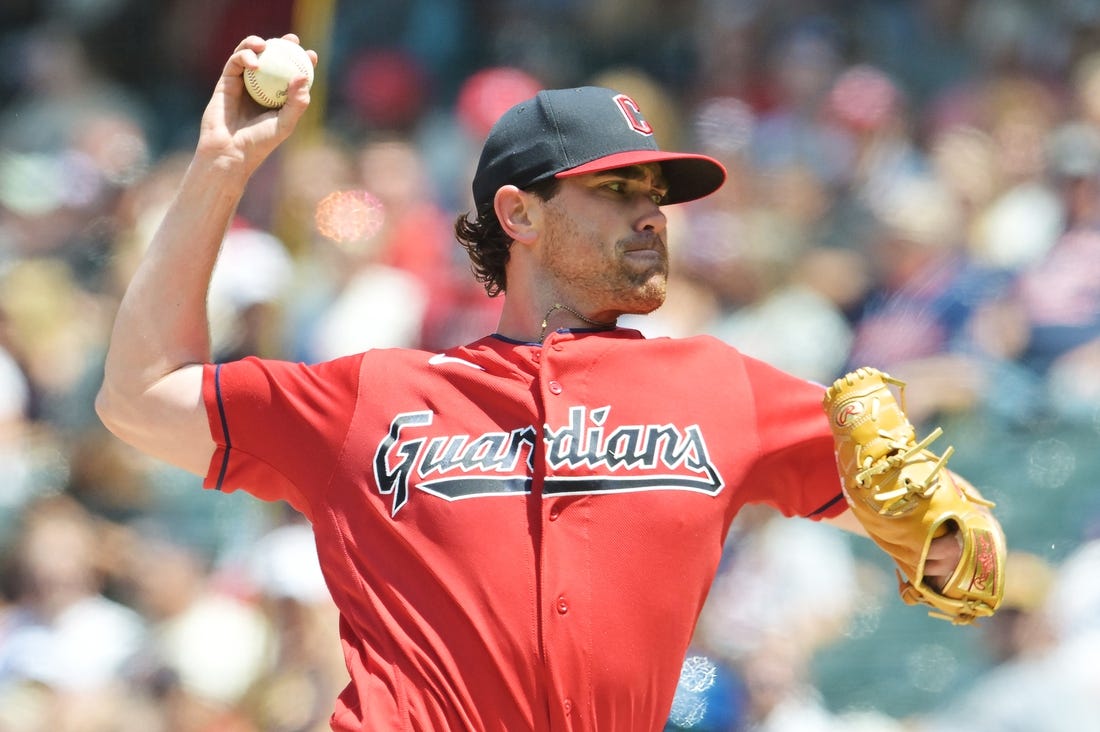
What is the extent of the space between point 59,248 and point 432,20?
6.05 feet

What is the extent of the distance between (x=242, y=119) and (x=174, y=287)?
0.32 metres

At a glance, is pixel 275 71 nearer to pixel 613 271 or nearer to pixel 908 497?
pixel 613 271

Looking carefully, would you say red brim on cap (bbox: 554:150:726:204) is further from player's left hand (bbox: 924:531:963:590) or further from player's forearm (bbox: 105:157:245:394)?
player's left hand (bbox: 924:531:963:590)

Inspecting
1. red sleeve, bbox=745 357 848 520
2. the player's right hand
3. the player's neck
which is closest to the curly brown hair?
the player's neck

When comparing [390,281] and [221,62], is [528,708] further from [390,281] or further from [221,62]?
[221,62]

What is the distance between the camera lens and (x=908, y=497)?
2.10 m

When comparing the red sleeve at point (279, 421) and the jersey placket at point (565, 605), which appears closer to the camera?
the jersey placket at point (565, 605)

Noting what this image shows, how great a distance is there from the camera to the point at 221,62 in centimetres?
627

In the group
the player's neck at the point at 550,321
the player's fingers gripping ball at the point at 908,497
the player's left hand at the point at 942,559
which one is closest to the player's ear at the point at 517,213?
the player's neck at the point at 550,321

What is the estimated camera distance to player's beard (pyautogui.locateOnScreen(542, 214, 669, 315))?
2.36 metres

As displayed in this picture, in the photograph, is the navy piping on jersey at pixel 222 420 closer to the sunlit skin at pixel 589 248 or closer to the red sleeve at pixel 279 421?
the red sleeve at pixel 279 421

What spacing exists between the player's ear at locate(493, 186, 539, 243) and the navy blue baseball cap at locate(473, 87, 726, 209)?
0.07 feet

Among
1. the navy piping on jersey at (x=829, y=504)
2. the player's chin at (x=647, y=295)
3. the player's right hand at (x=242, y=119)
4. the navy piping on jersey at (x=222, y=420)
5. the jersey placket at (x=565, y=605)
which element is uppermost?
the player's right hand at (x=242, y=119)

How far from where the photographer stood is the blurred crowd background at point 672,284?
4.05m
